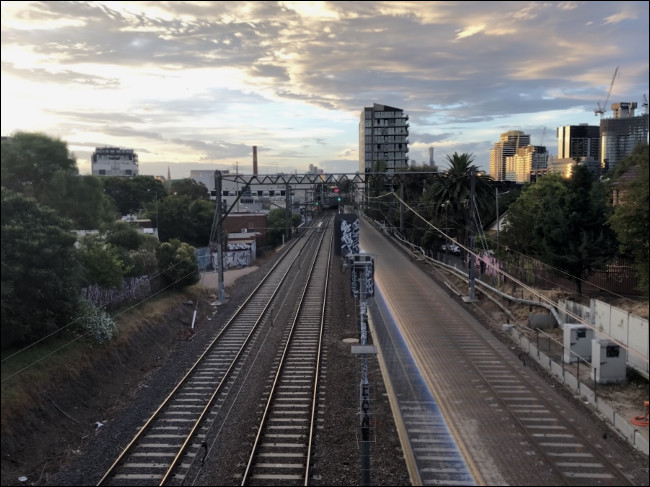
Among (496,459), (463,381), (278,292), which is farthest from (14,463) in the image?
(278,292)

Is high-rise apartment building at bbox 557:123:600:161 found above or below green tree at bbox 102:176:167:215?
above

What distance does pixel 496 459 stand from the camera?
31.6 feet

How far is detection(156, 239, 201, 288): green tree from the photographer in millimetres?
23945

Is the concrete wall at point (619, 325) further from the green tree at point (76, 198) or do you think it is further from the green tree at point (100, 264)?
the green tree at point (76, 198)

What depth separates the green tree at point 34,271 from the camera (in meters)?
9.83

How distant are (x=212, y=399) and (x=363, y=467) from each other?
18.1ft

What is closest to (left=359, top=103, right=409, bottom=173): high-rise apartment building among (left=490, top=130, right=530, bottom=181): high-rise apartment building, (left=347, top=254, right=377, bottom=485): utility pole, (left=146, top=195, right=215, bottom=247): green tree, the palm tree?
(left=490, top=130, right=530, bottom=181): high-rise apartment building

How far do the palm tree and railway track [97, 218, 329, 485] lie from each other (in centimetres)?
1267

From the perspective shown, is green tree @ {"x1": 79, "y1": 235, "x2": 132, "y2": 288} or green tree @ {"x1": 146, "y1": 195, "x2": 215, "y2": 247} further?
green tree @ {"x1": 146, "y1": 195, "x2": 215, "y2": 247}

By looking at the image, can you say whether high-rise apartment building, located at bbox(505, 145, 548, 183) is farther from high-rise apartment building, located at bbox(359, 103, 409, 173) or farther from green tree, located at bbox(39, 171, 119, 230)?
green tree, located at bbox(39, 171, 119, 230)

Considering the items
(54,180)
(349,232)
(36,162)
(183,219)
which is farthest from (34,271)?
(183,219)

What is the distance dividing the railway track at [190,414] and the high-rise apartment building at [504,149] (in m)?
59.2

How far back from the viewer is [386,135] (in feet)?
354

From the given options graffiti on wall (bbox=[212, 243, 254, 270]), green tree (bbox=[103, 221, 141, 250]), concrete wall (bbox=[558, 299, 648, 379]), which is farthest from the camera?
graffiti on wall (bbox=[212, 243, 254, 270])
